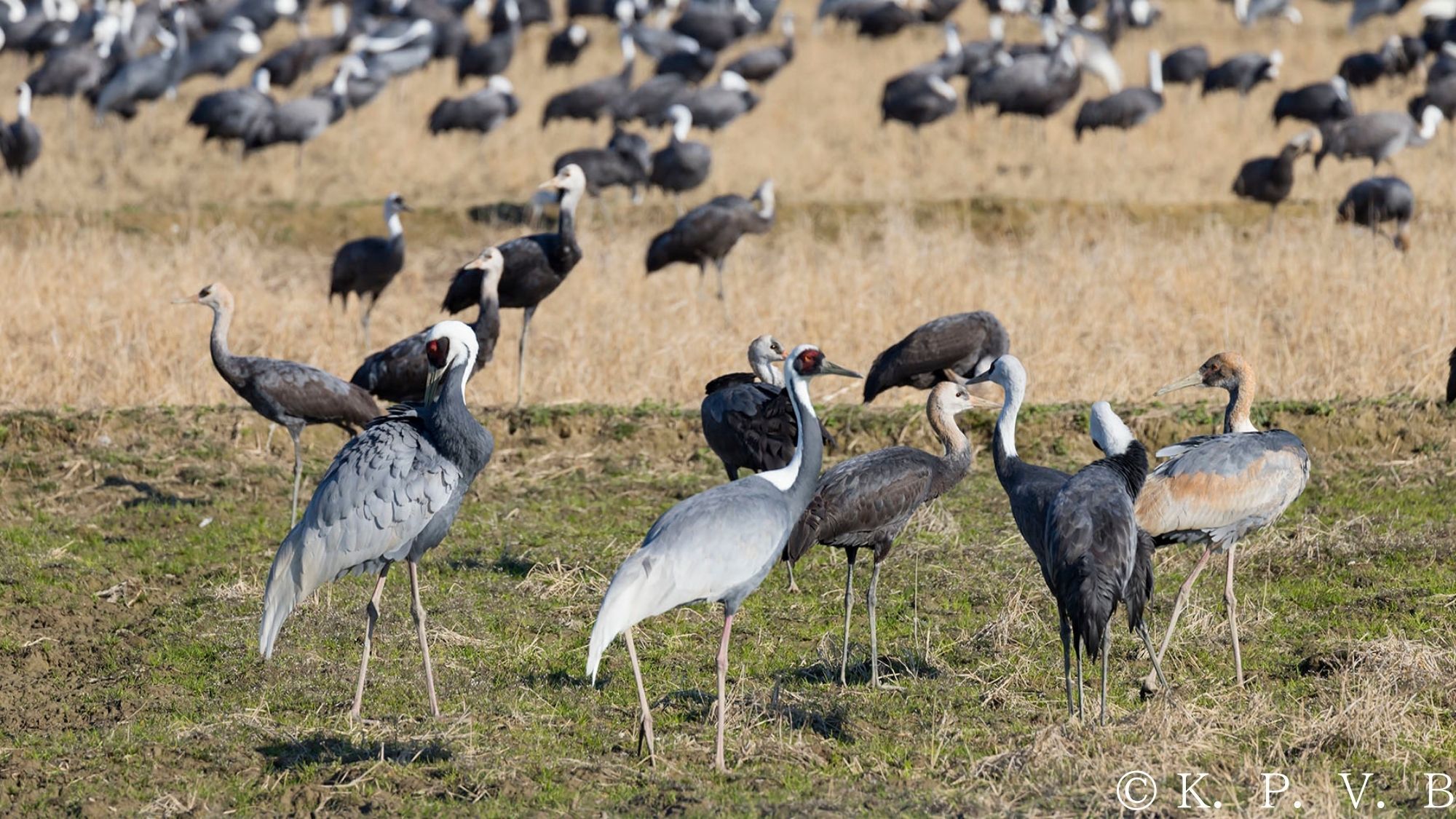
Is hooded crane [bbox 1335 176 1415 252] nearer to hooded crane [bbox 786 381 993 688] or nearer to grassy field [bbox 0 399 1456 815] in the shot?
grassy field [bbox 0 399 1456 815]

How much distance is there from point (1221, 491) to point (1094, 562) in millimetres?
1125

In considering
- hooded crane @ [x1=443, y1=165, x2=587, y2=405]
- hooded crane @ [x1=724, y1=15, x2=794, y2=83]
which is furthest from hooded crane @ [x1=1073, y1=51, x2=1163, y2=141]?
hooded crane @ [x1=443, y1=165, x2=587, y2=405]

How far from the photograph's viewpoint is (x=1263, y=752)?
19.2ft

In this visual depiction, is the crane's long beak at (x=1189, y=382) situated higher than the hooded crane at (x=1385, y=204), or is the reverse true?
the crane's long beak at (x=1189, y=382)

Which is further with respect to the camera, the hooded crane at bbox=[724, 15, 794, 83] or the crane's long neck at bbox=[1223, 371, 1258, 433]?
the hooded crane at bbox=[724, 15, 794, 83]

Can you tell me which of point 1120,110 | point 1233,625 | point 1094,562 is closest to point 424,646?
point 1094,562

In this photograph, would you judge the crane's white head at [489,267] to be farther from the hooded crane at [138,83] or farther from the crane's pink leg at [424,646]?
the hooded crane at [138,83]

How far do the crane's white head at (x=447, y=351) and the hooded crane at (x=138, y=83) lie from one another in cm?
1557

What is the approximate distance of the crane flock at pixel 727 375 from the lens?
6.06 meters

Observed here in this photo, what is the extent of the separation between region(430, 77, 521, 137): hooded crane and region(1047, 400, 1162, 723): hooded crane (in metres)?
14.9

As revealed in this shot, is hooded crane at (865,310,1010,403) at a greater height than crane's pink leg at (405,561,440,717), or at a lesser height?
lesser

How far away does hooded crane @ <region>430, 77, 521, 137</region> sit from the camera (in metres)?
20.1

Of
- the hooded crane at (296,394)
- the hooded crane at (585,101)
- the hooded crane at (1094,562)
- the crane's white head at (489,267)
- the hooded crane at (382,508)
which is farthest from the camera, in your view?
the hooded crane at (585,101)

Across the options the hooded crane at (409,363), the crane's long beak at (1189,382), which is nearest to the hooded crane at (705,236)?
the hooded crane at (409,363)
